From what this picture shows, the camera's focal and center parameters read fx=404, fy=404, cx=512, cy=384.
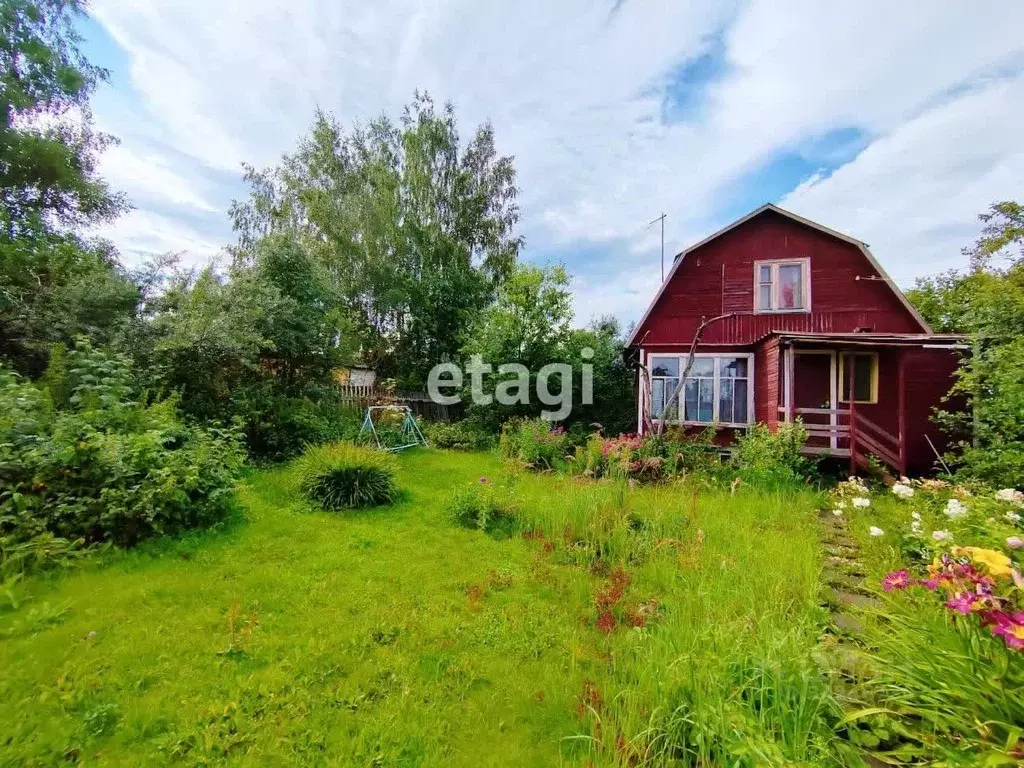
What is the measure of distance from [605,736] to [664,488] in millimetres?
4612

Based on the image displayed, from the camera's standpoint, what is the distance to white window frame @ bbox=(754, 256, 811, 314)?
31.0ft

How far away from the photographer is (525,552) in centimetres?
413

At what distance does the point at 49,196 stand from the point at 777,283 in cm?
1802

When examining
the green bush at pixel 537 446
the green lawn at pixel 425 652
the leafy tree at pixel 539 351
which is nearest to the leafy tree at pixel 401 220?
the leafy tree at pixel 539 351

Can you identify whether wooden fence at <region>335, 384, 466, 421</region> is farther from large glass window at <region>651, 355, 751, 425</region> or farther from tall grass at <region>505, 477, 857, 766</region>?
tall grass at <region>505, 477, 857, 766</region>

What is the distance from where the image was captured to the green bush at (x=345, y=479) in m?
5.32

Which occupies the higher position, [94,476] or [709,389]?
[709,389]

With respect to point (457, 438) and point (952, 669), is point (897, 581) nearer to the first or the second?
point (952, 669)

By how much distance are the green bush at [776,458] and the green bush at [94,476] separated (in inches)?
285

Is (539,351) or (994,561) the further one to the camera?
(539,351)

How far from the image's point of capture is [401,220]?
15047 millimetres

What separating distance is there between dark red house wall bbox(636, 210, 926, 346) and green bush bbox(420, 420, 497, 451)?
4.81 meters

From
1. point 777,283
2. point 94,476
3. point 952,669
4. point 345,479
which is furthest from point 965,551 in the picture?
point 777,283

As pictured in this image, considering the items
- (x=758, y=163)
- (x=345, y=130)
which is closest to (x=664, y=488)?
(x=758, y=163)
